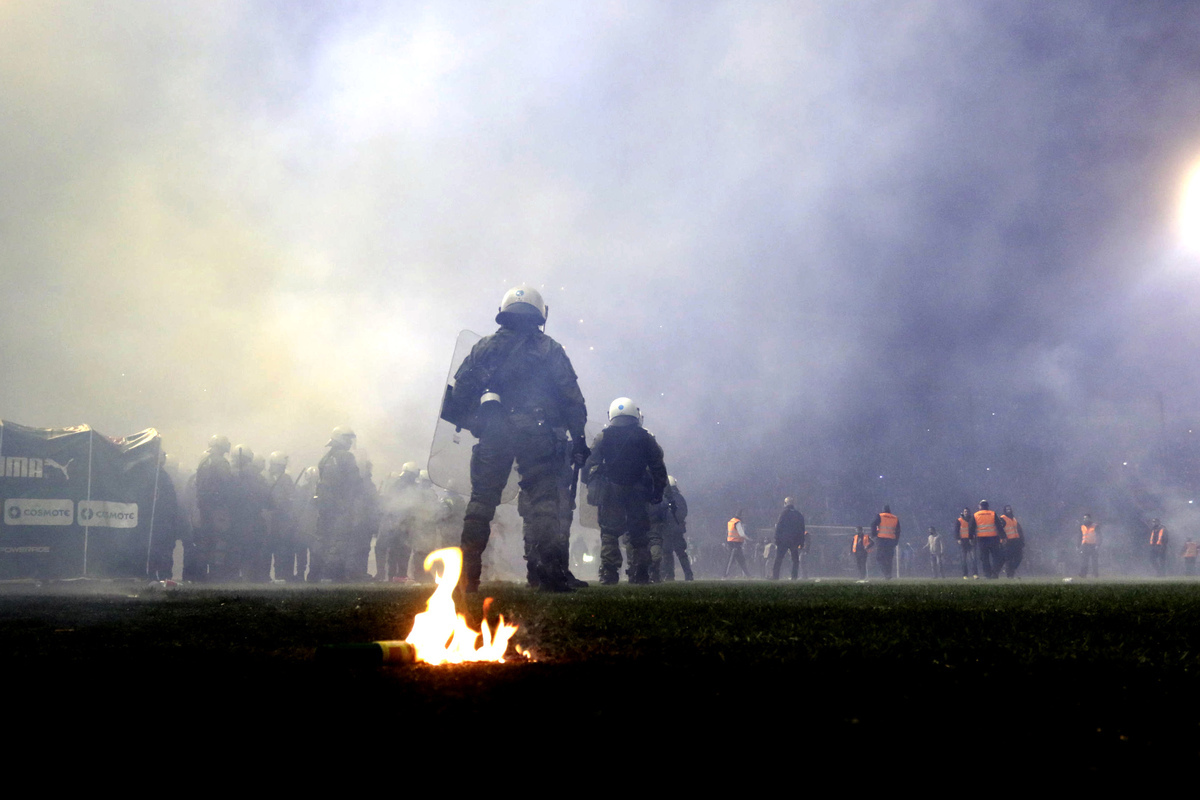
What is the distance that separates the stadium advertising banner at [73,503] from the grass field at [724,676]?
892 centimetres

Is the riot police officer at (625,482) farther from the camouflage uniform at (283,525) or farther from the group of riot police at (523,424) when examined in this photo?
the camouflage uniform at (283,525)

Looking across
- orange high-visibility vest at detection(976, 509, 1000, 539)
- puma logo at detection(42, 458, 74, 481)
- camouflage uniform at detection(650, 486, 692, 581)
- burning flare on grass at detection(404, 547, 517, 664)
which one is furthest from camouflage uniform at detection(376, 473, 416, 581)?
burning flare on grass at detection(404, 547, 517, 664)

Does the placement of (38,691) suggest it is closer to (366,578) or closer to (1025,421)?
(366,578)

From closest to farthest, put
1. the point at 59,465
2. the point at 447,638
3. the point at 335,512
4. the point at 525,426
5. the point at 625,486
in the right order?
the point at 447,638, the point at 525,426, the point at 625,486, the point at 59,465, the point at 335,512

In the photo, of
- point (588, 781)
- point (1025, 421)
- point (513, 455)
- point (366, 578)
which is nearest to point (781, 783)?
point (588, 781)

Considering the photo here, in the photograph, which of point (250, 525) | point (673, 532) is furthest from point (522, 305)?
point (250, 525)

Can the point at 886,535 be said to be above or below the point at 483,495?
below

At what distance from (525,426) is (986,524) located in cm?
1370

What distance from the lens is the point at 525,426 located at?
6414mm

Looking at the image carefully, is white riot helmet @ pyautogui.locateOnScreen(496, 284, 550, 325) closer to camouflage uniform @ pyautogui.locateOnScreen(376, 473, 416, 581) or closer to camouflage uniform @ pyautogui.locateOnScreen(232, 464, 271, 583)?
camouflage uniform @ pyautogui.locateOnScreen(232, 464, 271, 583)

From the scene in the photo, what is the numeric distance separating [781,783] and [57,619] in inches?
166

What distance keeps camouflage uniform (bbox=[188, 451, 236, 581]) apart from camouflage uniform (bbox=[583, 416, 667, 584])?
7508 millimetres

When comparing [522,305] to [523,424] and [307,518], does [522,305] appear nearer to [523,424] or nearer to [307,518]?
[523,424]

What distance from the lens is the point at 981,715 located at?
1.70m
